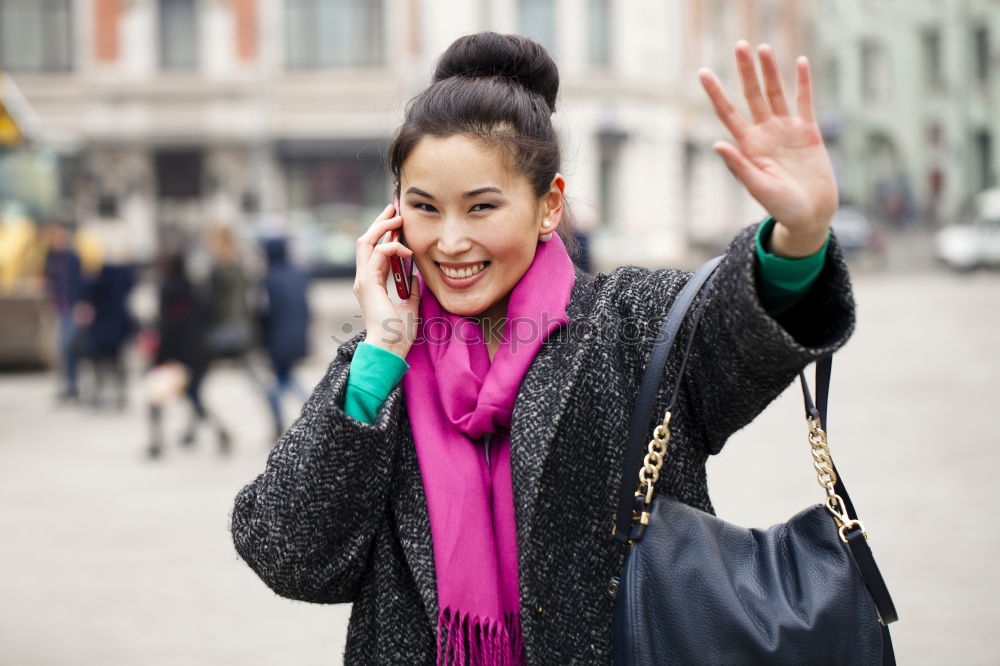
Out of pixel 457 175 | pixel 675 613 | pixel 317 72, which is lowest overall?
pixel 675 613

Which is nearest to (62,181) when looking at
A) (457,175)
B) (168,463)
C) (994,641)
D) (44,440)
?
(44,440)

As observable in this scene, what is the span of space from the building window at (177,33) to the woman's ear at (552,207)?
101ft

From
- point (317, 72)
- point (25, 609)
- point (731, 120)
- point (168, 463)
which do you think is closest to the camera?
point (731, 120)

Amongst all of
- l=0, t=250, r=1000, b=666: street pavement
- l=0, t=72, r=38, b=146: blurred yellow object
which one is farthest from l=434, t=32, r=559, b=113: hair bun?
l=0, t=72, r=38, b=146: blurred yellow object

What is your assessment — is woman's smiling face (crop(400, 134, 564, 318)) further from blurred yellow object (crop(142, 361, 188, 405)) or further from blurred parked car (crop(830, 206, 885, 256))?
blurred parked car (crop(830, 206, 885, 256))

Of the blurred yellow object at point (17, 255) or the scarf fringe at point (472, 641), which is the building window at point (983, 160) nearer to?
the blurred yellow object at point (17, 255)

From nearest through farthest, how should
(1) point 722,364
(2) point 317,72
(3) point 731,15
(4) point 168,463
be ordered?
1. (1) point 722,364
2. (4) point 168,463
3. (2) point 317,72
4. (3) point 731,15

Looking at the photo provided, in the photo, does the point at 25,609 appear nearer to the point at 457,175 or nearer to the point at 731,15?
the point at 457,175

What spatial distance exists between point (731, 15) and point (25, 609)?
3314 centimetres

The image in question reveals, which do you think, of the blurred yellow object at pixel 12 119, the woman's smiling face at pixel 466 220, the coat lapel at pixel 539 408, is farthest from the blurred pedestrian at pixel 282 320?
the blurred yellow object at pixel 12 119

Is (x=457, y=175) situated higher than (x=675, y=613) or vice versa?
(x=457, y=175)

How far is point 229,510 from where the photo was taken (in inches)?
203

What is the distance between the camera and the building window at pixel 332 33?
30.9 m

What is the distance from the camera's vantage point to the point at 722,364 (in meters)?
1.81
